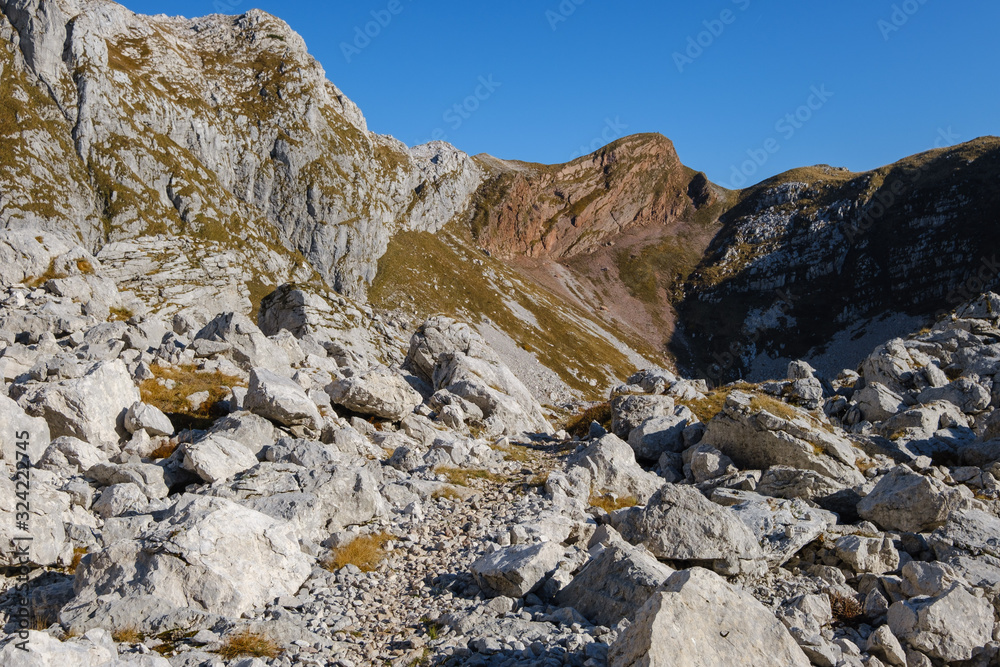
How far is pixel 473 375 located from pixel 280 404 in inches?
535

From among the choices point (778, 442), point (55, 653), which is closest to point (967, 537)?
point (778, 442)

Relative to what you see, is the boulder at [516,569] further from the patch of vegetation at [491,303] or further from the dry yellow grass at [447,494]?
the patch of vegetation at [491,303]

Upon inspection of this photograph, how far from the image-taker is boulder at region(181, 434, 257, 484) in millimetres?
15203

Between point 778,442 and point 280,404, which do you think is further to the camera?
point 280,404

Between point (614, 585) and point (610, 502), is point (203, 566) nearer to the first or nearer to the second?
point (614, 585)

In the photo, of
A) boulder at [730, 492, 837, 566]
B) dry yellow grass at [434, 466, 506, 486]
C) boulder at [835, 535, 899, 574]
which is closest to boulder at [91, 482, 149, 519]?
dry yellow grass at [434, 466, 506, 486]

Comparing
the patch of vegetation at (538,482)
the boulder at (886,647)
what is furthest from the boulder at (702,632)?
the patch of vegetation at (538,482)

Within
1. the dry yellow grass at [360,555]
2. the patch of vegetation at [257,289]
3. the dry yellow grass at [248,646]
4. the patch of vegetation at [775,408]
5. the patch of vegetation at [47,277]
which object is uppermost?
the patch of vegetation at [257,289]

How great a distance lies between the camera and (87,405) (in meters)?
17.2

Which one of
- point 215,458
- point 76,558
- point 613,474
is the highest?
point 215,458

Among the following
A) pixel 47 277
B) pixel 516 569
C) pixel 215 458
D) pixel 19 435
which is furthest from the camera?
pixel 47 277

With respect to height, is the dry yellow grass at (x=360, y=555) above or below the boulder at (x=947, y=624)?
above

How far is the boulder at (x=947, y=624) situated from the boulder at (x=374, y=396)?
18.1 meters

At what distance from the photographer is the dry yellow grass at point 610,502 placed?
17556mm
